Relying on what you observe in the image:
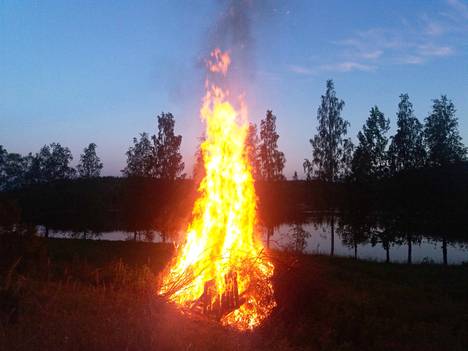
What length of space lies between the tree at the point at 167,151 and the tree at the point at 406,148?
16.6m

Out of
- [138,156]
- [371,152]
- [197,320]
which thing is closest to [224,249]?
[197,320]

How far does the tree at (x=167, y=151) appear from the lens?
113 ft

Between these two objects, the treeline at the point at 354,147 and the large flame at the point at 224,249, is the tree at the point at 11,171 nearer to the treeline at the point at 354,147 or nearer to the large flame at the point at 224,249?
the treeline at the point at 354,147

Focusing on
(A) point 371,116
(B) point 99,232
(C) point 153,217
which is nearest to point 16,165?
(B) point 99,232

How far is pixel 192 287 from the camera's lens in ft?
33.5

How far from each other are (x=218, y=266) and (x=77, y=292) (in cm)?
334

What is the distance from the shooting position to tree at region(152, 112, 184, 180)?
34.3 metres

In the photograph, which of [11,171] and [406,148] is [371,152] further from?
[11,171]

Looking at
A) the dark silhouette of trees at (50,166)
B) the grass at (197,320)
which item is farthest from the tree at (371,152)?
the dark silhouette of trees at (50,166)

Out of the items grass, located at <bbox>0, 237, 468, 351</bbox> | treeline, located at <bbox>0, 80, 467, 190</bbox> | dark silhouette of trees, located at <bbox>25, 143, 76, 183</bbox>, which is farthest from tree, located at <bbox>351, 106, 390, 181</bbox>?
dark silhouette of trees, located at <bbox>25, 143, 76, 183</bbox>

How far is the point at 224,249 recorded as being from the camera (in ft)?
35.1

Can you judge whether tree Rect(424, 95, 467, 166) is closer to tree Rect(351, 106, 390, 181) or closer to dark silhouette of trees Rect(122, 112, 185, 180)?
tree Rect(351, 106, 390, 181)

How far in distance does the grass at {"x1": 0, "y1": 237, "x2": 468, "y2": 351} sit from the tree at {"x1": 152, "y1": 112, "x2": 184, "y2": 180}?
62.3 ft

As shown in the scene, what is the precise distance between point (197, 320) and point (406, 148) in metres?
25.2
